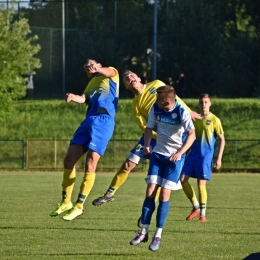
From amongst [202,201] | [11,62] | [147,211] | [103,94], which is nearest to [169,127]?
[147,211]

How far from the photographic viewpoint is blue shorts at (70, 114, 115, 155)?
10.5 meters

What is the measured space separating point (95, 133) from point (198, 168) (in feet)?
9.70

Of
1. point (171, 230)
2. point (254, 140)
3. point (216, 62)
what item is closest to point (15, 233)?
point (171, 230)

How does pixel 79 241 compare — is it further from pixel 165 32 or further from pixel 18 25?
pixel 165 32

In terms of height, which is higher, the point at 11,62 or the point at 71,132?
the point at 11,62

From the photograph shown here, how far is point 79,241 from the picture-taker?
9.77 meters

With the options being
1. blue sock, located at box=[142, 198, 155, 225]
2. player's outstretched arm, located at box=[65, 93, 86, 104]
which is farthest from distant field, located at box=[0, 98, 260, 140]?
blue sock, located at box=[142, 198, 155, 225]

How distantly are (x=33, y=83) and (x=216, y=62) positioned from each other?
9.17 metres

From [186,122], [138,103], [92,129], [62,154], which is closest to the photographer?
[186,122]

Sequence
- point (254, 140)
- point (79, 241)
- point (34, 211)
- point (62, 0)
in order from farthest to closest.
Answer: point (62, 0), point (254, 140), point (34, 211), point (79, 241)

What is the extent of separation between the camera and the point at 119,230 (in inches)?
430

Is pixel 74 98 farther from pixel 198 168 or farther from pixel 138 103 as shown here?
pixel 198 168

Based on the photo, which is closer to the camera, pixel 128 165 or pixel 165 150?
pixel 165 150

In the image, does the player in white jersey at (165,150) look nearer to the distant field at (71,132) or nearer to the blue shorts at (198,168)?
the blue shorts at (198,168)
